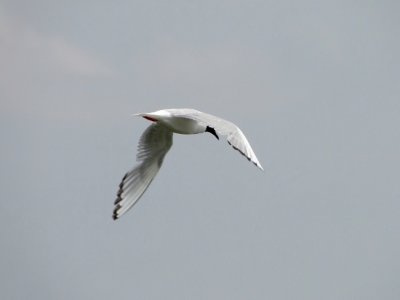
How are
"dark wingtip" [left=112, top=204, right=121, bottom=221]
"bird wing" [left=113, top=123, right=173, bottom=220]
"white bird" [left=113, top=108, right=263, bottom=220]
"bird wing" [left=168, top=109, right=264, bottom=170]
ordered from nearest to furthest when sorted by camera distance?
"bird wing" [left=168, top=109, right=264, bottom=170]
"white bird" [left=113, top=108, right=263, bottom=220]
"dark wingtip" [left=112, top=204, right=121, bottom=221]
"bird wing" [left=113, top=123, right=173, bottom=220]

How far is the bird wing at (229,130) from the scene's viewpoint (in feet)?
35.1

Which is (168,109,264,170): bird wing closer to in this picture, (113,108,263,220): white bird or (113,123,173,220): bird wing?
(113,108,263,220): white bird

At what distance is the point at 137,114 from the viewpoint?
12.5m

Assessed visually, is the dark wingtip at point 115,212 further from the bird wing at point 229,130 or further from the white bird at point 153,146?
the bird wing at point 229,130

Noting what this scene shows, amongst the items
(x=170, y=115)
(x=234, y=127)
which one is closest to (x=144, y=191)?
(x=170, y=115)

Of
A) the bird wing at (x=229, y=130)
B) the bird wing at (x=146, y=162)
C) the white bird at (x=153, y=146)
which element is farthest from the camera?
the bird wing at (x=146, y=162)

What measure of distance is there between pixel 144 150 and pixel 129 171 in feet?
1.25

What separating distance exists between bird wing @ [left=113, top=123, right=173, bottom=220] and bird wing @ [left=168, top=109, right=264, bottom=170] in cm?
115

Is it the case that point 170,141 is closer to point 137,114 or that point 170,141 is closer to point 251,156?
point 137,114

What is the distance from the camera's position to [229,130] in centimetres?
1135

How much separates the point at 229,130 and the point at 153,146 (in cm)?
305

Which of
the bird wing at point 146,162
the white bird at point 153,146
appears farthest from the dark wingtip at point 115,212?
the bird wing at point 146,162

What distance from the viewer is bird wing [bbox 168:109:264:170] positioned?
1071 cm

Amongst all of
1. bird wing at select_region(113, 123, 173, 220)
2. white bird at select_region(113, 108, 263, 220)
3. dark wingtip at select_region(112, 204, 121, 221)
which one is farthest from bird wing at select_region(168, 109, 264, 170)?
dark wingtip at select_region(112, 204, 121, 221)
